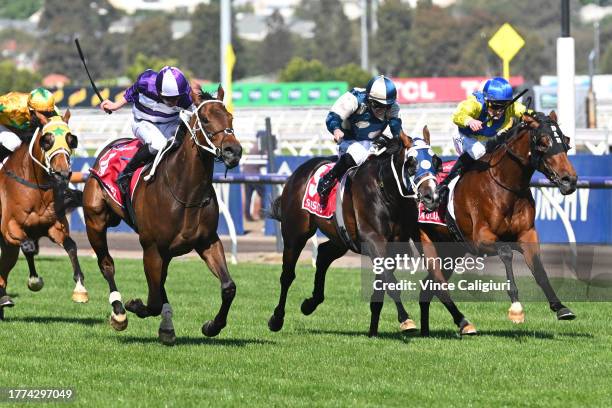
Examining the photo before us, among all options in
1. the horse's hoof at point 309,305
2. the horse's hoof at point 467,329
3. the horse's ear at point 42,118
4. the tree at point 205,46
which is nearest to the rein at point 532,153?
the horse's hoof at point 467,329

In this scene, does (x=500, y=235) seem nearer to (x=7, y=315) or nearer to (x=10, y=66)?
(x=7, y=315)

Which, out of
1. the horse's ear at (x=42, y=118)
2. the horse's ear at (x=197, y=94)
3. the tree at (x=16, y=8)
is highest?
the tree at (x=16, y=8)

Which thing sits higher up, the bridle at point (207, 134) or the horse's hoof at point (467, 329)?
the bridle at point (207, 134)

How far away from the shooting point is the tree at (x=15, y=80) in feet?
271

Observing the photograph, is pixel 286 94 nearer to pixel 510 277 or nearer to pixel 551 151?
pixel 510 277

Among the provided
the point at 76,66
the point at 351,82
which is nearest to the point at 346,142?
the point at 351,82

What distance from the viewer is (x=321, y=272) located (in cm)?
1100

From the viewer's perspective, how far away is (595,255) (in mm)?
16359

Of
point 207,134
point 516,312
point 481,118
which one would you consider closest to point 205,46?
point 481,118

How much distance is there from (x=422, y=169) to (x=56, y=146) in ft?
10.4

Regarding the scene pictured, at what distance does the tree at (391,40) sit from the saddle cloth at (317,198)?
8887 cm

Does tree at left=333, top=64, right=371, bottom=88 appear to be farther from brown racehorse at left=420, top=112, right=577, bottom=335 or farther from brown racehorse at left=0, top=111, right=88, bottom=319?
brown racehorse at left=420, top=112, right=577, bottom=335

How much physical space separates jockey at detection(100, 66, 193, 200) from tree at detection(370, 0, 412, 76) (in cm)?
8925

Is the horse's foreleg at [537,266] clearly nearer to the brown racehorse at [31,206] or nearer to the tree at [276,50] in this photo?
the brown racehorse at [31,206]
